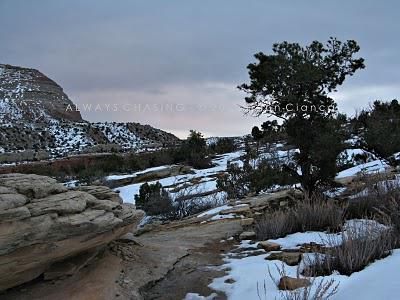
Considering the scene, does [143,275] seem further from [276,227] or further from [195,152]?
[195,152]

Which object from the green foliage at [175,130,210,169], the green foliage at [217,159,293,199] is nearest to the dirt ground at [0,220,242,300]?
the green foliage at [217,159,293,199]

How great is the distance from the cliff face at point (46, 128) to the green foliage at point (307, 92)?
30.9m

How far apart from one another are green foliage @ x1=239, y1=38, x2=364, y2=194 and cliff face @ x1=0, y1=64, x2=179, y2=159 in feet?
101

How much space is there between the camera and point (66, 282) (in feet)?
16.6

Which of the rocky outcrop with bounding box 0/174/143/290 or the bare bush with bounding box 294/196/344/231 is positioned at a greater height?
the rocky outcrop with bounding box 0/174/143/290

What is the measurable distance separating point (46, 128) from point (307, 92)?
157 feet

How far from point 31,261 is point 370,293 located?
3.31 metres

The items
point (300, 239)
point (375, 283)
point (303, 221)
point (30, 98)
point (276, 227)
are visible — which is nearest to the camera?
point (375, 283)

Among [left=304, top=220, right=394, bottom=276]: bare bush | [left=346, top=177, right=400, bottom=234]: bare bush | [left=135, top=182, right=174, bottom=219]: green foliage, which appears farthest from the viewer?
[left=135, top=182, right=174, bottom=219]: green foliage

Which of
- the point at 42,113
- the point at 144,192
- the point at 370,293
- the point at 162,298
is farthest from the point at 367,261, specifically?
the point at 42,113

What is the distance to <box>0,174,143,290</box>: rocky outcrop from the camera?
434cm

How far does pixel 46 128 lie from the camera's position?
53219mm

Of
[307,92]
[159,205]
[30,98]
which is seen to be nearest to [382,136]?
[307,92]

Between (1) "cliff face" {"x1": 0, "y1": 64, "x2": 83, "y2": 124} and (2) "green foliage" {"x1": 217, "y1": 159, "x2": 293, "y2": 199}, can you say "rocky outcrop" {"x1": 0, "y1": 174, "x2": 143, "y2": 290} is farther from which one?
(1) "cliff face" {"x1": 0, "y1": 64, "x2": 83, "y2": 124}
